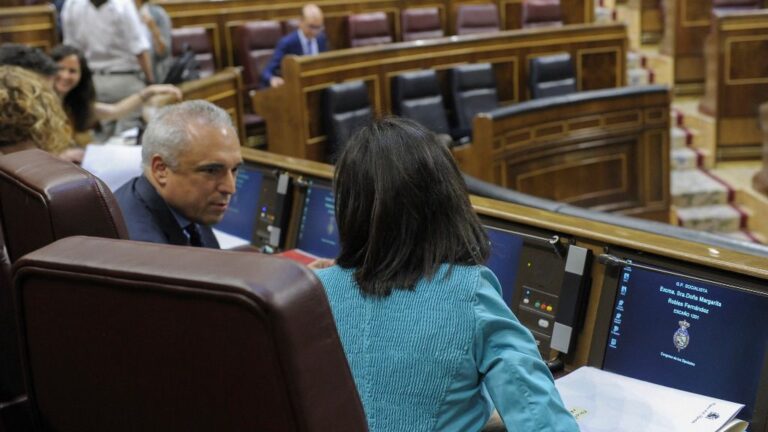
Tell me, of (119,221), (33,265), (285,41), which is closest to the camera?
(33,265)

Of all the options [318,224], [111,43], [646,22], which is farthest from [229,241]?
[646,22]

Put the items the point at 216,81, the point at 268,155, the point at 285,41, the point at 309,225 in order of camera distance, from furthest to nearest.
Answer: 1. the point at 285,41
2. the point at 216,81
3. the point at 268,155
4. the point at 309,225

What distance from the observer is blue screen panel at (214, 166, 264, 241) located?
218 cm

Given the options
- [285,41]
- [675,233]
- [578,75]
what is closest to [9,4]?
[285,41]

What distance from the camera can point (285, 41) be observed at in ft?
15.9

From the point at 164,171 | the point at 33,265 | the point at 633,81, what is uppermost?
the point at 33,265

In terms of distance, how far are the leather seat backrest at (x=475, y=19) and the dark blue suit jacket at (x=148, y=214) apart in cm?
431

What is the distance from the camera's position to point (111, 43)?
3953mm

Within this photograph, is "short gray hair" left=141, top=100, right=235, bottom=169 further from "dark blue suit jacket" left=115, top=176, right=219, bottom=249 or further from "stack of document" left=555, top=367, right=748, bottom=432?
"stack of document" left=555, top=367, right=748, bottom=432

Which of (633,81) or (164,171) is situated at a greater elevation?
(164,171)

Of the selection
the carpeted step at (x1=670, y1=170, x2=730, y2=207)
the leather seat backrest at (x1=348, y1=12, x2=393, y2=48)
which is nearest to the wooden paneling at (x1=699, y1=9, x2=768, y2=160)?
the carpeted step at (x1=670, y1=170, x2=730, y2=207)

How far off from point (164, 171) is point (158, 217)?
A: 0.25 ft

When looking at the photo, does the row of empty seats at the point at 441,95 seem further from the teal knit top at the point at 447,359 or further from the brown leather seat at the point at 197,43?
the teal knit top at the point at 447,359

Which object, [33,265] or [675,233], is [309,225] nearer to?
[675,233]
